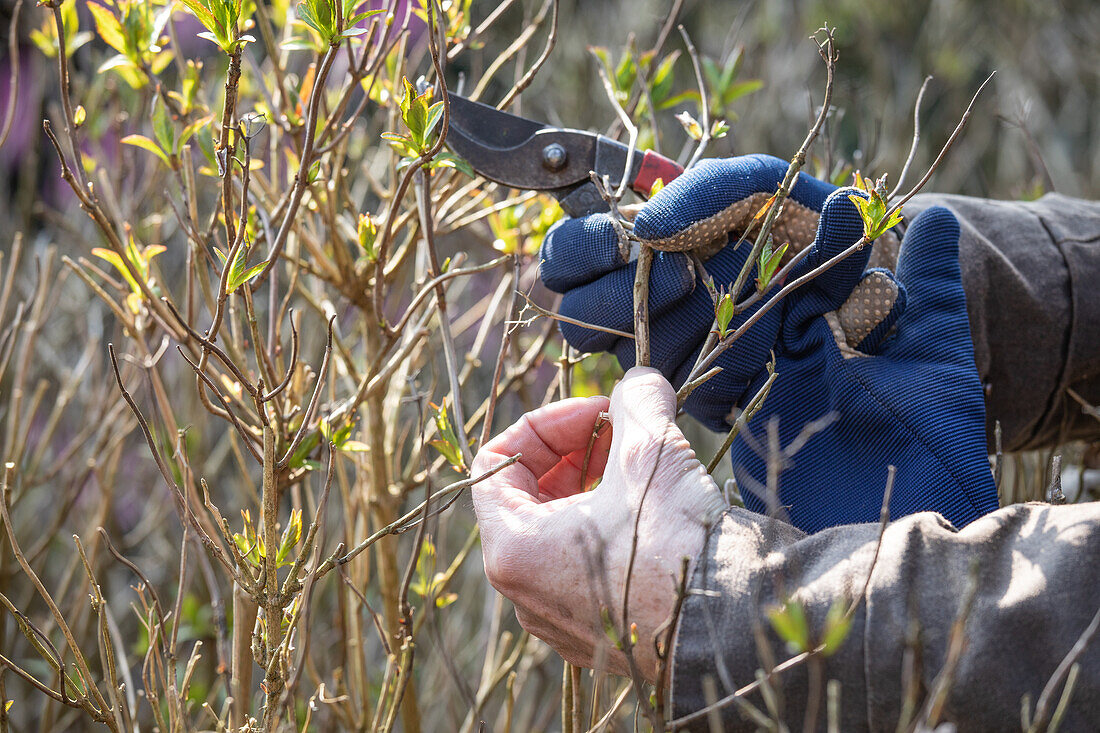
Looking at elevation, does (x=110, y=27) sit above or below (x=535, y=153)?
above

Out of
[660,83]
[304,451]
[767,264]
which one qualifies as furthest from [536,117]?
[767,264]

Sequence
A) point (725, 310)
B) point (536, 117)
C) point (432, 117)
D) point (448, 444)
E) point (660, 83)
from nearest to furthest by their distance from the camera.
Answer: point (725, 310) → point (432, 117) → point (448, 444) → point (660, 83) → point (536, 117)

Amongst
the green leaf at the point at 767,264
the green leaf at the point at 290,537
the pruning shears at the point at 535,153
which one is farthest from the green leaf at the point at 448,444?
the green leaf at the point at 767,264

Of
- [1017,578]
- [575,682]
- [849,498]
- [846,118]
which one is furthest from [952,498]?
[846,118]

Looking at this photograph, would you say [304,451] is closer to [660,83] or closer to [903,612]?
[903,612]

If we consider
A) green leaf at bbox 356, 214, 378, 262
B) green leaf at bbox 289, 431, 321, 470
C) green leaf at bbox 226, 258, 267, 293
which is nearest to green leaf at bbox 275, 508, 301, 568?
green leaf at bbox 289, 431, 321, 470

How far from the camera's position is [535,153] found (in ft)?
3.82

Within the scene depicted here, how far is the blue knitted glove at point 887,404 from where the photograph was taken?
3.56 ft

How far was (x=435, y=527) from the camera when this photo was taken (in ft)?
4.75

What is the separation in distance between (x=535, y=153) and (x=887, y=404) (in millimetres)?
566

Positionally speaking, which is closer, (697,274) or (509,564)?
(509,564)

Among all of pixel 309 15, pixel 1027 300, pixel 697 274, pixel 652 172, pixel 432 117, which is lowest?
pixel 1027 300

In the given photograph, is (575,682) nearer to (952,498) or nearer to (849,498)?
(849,498)

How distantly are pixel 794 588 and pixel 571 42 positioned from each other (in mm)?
3755
